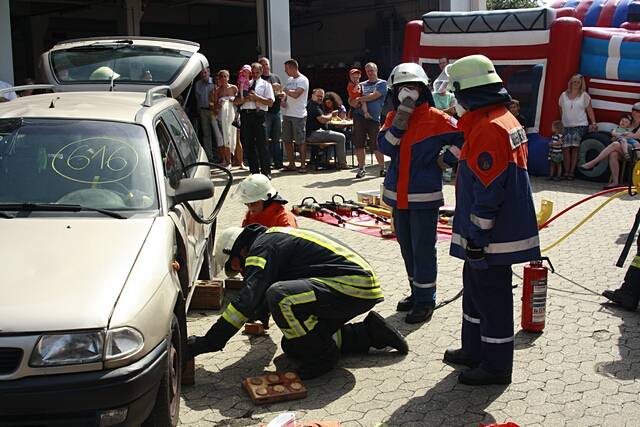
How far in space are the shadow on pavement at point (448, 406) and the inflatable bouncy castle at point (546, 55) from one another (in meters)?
9.23

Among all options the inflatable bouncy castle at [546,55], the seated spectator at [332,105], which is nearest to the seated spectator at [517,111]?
the inflatable bouncy castle at [546,55]

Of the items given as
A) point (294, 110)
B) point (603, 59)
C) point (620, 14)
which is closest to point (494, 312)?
point (603, 59)

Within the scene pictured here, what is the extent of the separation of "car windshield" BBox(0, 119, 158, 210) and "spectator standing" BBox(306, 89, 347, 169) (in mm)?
10077

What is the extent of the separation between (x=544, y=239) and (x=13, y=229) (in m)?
6.44

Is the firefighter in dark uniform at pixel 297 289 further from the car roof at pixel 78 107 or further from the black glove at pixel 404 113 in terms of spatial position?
the black glove at pixel 404 113

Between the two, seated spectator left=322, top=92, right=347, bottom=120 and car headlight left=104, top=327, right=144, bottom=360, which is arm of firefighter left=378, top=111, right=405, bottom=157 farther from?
seated spectator left=322, top=92, right=347, bottom=120

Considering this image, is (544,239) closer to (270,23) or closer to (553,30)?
(553,30)

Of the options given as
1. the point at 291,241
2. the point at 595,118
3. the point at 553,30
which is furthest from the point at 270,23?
the point at 291,241

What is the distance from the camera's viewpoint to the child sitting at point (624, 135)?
12.1 metres

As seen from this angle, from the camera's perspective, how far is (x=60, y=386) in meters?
2.99

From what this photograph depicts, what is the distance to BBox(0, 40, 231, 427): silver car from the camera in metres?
3.02

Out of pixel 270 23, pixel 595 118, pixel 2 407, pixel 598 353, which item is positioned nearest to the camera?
pixel 2 407

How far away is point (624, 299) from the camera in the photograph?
19.4 ft

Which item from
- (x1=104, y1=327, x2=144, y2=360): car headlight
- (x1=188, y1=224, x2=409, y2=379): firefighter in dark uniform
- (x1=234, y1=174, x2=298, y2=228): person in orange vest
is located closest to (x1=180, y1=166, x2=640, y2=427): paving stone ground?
(x1=188, y1=224, x2=409, y2=379): firefighter in dark uniform
